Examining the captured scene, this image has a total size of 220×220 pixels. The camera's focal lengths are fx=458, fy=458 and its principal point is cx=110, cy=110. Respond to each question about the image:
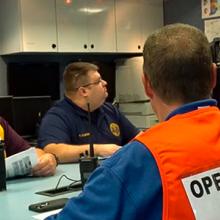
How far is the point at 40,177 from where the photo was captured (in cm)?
213

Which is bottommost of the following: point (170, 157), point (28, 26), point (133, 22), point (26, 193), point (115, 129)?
point (26, 193)

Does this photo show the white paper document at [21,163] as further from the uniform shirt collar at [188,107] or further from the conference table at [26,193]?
the uniform shirt collar at [188,107]

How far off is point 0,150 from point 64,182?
13.4 inches

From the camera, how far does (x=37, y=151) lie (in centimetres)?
231

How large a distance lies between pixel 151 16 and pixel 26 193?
Answer: 391 centimetres

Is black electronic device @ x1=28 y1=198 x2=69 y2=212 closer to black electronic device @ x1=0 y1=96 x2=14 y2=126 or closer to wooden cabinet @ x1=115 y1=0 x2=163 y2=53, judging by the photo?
black electronic device @ x1=0 y1=96 x2=14 y2=126

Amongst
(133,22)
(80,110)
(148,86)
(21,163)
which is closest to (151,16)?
(133,22)

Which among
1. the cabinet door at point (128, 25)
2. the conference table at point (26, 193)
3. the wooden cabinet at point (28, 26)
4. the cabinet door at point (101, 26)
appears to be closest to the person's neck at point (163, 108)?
the conference table at point (26, 193)

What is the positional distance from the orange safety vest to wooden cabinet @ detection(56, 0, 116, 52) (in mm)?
3692

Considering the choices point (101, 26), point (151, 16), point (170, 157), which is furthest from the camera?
point (151, 16)

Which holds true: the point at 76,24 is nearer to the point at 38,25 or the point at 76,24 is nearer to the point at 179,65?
the point at 38,25

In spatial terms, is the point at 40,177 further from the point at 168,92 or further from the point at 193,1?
the point at 193,1

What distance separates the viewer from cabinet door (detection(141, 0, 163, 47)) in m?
5.27

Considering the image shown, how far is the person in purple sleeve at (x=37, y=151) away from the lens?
2.12 m
